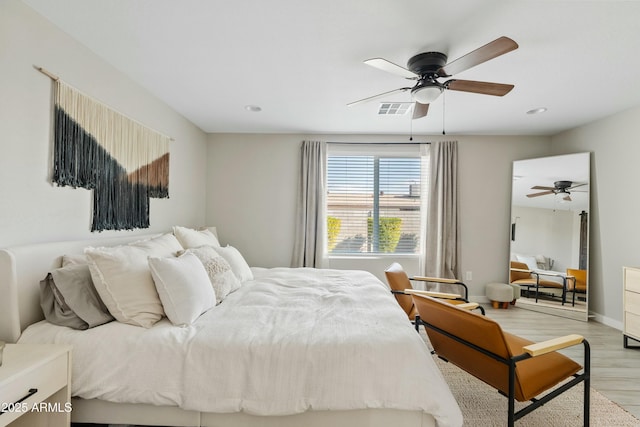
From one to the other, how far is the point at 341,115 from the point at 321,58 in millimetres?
1307

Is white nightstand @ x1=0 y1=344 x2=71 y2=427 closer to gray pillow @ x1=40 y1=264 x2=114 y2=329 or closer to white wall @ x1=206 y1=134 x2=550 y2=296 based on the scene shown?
gray pillow @ x1=40 y1=264 x2=114 y2=329

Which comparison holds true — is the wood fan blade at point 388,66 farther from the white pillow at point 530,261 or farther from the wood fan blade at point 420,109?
the white pillow at point 530,261

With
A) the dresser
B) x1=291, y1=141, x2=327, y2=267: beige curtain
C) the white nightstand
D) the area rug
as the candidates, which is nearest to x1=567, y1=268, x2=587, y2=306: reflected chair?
the dresser

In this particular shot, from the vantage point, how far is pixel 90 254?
1698mm

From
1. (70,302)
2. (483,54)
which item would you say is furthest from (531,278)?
(70,302)

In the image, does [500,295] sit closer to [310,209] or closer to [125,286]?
[310,209]

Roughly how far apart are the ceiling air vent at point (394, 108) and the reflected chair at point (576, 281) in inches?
119

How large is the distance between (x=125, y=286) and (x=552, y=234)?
4.85m

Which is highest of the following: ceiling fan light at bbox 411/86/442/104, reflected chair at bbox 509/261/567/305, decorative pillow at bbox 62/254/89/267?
ceiling fan light at bbox 411/86/442/104

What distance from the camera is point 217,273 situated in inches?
88.8

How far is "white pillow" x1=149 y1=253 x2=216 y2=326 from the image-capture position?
1.72m

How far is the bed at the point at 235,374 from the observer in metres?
1.43

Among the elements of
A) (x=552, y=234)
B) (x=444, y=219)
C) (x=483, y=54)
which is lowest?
(x=552, y=234)

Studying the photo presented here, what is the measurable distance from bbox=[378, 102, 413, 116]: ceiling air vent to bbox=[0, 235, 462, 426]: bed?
243 cm
